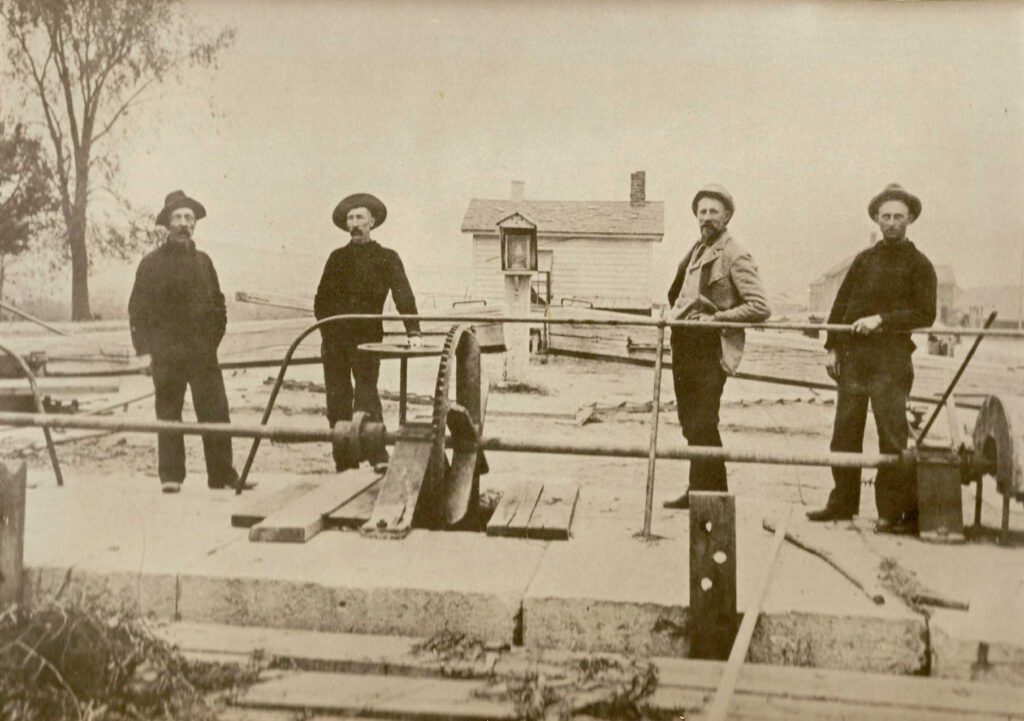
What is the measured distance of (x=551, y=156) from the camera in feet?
18.2

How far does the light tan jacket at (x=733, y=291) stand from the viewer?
16.5ft

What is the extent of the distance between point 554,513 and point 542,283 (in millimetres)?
→ 3108

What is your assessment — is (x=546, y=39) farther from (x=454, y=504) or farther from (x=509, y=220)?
(x=454, y=504)

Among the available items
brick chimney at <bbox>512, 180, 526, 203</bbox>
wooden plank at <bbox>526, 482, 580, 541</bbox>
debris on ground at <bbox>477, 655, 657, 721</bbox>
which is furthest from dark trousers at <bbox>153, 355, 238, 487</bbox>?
debris on ground at <bbox>477, 655, 657, 721</bbox>

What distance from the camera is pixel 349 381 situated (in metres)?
6.61

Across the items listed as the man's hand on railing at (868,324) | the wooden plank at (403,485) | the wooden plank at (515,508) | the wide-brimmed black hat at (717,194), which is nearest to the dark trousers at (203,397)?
the wooden plank at (403,485)

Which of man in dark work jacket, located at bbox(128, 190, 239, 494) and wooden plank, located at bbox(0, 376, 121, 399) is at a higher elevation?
man in dark work jacket, located at bbox(128, 190, 239, 494)

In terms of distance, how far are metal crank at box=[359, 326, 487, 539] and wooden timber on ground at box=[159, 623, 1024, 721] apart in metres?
0.91

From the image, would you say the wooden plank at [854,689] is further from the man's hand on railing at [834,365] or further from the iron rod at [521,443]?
the man's hand on railing at [834,365]

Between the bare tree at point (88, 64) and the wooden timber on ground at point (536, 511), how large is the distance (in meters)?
3.14

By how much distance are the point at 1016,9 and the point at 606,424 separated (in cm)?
516

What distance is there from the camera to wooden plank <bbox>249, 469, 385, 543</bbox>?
4398mm

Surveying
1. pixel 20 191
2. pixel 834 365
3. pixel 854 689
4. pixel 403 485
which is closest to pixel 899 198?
pixel 834 365

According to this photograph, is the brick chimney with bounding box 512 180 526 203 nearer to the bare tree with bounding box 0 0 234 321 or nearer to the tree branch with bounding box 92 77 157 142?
the bare tree with bounding box 0 0 234 321
